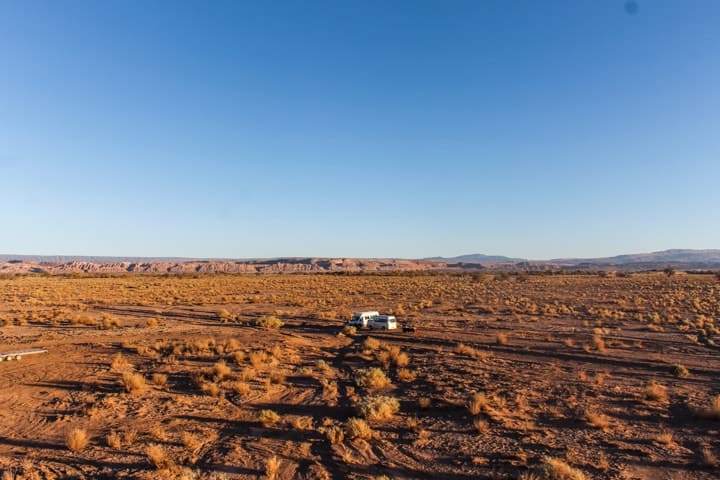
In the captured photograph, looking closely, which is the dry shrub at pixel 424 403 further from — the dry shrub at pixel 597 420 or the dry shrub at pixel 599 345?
the dry shrub at pixel 599 345

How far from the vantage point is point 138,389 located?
13.1 meters

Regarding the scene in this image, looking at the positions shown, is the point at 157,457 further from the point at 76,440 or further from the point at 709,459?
the point at 709,459

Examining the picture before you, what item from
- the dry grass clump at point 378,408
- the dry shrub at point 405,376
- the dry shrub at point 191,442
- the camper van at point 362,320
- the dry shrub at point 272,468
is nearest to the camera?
the dry shrub at point 272,468

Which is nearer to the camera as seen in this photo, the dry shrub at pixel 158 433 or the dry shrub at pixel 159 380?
the dry shrub at pixel 158 433

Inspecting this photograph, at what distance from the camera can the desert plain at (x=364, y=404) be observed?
8422mm

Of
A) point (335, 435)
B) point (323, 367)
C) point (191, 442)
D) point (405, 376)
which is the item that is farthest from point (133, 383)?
point (405, 376)

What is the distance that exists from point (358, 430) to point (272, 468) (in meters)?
2.16

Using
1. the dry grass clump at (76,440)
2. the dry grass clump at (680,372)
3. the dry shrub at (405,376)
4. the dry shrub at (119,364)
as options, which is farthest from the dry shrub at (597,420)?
the dry shrub at (119,364)

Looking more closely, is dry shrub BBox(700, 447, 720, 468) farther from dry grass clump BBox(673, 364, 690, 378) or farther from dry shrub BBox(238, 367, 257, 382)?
dry shrub BBox(238, 367, 257, 382)

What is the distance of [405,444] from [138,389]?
8.22m

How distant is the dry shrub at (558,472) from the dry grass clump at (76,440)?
8754 millimetres

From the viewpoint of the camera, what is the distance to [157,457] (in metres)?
8.37

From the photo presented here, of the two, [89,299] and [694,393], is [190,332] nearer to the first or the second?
[694,393]

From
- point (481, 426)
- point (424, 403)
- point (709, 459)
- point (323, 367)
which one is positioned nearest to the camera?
point (709, 459)
